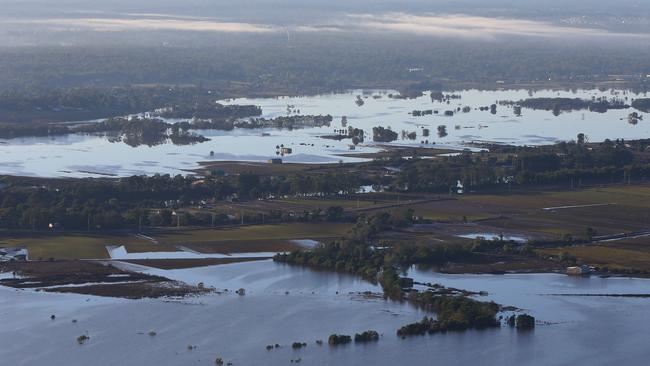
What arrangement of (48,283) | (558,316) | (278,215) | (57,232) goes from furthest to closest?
1. (278,215)
2. (57,232)
3. (48,283)
4. (558,316)

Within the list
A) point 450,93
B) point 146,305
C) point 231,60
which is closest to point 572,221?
point 146,305

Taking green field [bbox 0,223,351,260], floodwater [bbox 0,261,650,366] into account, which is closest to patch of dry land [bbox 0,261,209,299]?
floodwater [bbox 0,261,650,366]

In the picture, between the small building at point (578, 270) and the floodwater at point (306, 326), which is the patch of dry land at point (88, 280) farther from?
the small building at point (578, 270)

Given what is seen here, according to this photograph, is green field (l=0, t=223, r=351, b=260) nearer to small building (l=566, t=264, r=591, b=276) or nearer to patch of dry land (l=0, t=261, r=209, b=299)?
patch of dry land (l=0, t=261, r=209, b=299)

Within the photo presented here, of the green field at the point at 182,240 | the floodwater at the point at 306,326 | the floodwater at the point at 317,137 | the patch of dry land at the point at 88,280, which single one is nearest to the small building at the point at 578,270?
the floodwater at the point at 306,326

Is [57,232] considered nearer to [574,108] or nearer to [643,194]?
[643,194]

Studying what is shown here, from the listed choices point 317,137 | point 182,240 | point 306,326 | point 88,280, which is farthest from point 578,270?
point 317,137

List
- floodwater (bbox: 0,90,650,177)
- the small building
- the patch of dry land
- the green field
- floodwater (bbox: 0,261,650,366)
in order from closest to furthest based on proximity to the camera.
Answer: floodwater (bbox: 0,261,650,366)
the patch of dry land
the small building
the green field
floodwater (bbox: 0,90,650,177)
